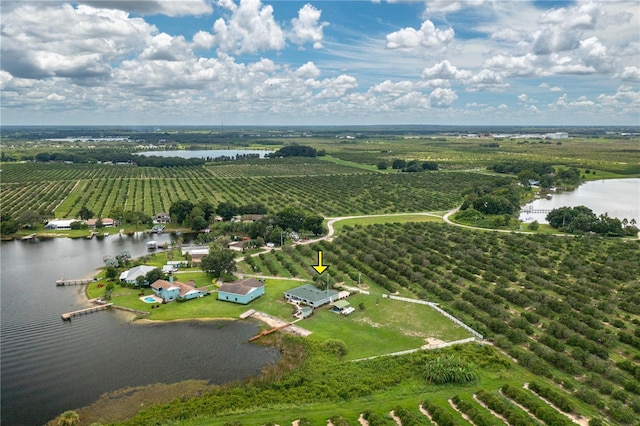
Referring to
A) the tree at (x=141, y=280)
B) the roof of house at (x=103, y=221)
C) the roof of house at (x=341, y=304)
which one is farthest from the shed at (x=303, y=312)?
the roof of house at (x=103, y=221)

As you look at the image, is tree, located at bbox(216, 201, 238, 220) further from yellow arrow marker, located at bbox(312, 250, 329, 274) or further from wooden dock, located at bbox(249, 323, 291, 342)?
wooden dock, located at bbox(249, 323, 291, 342)

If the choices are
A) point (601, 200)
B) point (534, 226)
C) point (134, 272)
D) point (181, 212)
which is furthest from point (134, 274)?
point (601, 200)

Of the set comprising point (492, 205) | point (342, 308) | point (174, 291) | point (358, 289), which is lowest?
point (342, 308)

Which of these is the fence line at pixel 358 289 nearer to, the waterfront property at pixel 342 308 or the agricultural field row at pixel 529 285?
the agricultural field row at pixel 529 285

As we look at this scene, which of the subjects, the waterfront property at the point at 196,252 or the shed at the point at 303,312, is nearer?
the shed at the point at 303,312

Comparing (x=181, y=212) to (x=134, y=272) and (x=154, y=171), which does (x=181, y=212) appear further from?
(x=154, y=171)

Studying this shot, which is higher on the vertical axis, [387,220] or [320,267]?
[387,220]

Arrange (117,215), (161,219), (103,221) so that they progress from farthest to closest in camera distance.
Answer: (161,219) → (117,215) → (103,221)

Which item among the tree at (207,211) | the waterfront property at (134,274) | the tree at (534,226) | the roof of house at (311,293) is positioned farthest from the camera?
the tree at (207,211)
